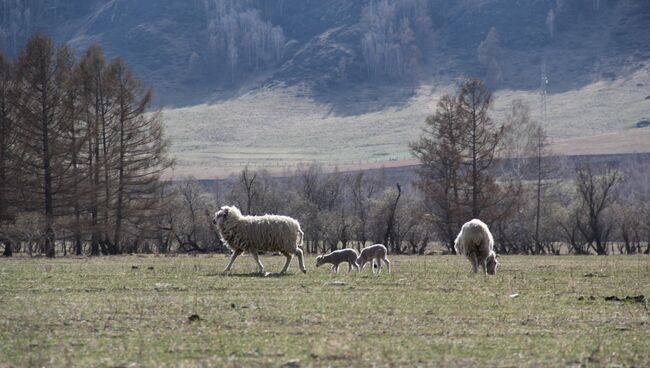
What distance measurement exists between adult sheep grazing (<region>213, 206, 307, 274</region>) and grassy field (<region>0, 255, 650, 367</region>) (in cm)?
391

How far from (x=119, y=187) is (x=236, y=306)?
42420 mm

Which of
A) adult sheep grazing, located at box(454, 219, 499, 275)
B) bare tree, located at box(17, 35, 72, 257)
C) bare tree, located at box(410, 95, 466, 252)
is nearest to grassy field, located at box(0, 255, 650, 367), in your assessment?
adult sheep grazing, located at box(454, 219, 499, 275)

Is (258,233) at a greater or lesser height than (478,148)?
lesser

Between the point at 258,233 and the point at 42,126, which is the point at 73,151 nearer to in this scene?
the point at 42,126

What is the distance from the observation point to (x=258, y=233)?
93.5 ft

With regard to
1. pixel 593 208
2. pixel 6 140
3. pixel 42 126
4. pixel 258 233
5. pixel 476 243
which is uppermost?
pixel 42 126

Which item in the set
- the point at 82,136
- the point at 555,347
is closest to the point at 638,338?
the point at 555,347

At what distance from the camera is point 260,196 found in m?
88.6

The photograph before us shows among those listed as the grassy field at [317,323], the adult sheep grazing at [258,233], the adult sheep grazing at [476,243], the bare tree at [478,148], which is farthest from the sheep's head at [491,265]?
the bare tree at [478,148]

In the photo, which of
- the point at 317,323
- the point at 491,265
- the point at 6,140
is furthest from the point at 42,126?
the point at 317,323

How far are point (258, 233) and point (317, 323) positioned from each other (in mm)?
12592

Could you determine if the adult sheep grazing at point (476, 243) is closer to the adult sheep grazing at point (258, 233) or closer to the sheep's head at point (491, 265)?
the sheep's head at point (491, 265)

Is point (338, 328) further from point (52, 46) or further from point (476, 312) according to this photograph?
point (52, 46)

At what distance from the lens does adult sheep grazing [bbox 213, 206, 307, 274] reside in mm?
28500
